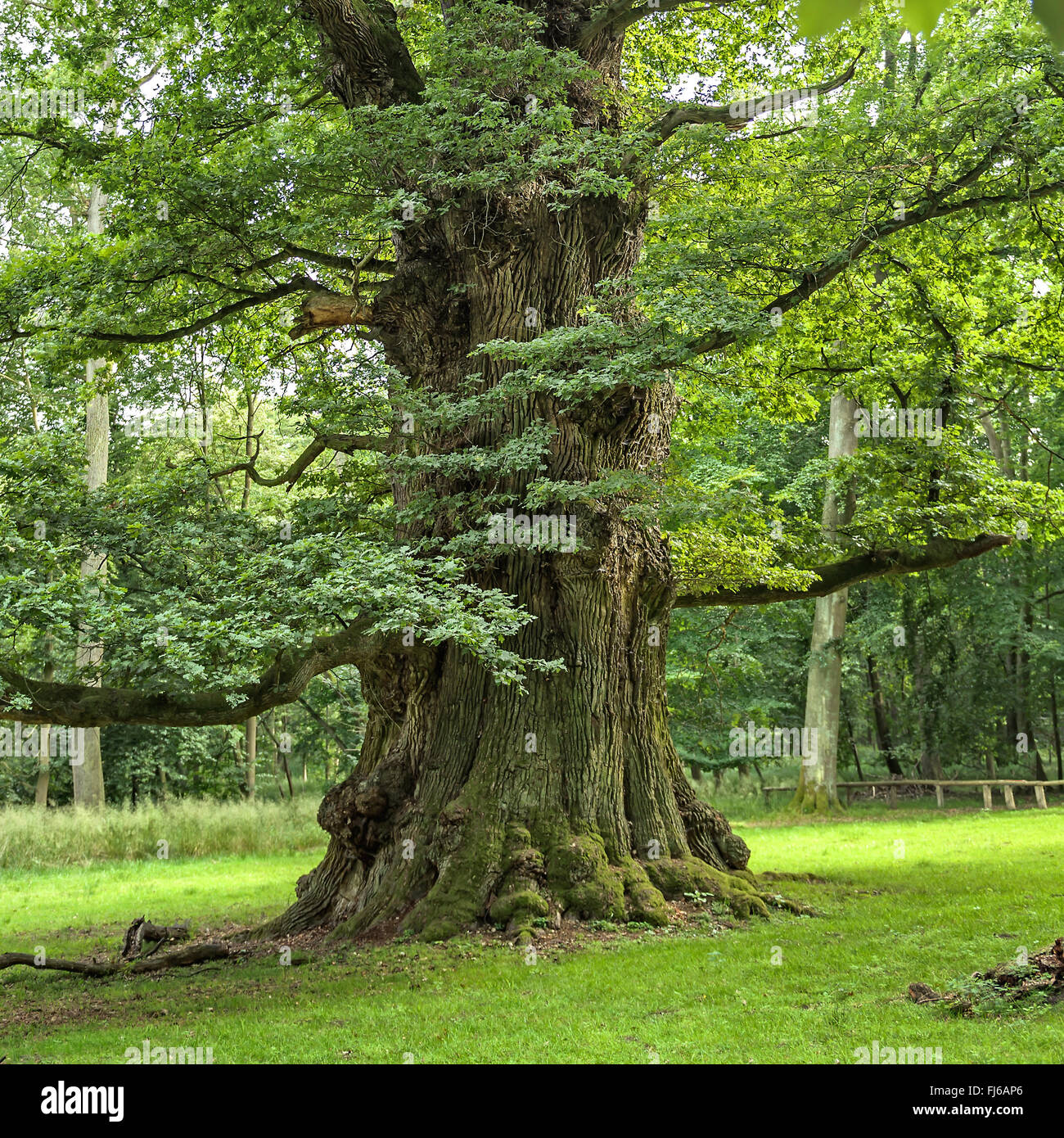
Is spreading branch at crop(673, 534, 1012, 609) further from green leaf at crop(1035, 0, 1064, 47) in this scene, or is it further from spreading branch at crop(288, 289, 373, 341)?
green leaf at crop(1035, 0, 1064, 47)

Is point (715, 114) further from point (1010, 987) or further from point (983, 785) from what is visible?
point (983, 785)

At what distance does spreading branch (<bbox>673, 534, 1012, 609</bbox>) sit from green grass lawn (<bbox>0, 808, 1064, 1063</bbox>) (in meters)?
A: 3.34

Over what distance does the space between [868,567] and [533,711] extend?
5.18 metres

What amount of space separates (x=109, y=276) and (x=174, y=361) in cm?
363

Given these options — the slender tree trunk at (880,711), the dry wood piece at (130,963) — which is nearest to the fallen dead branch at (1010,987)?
the dry wood piece at (130,963)

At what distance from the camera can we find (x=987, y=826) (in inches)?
723

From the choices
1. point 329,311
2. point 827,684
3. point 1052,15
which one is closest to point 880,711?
point 827,684

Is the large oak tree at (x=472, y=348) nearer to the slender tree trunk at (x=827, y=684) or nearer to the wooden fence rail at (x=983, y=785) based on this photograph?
the slender tree trunk at (x=827, y=684)

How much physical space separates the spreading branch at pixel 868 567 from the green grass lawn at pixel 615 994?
3.34 m

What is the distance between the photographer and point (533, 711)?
9938mm

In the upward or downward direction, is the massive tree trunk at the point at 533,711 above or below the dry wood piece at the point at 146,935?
above

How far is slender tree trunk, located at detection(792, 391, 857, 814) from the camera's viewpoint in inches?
874

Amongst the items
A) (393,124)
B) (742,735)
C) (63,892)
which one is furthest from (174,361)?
(742,735)

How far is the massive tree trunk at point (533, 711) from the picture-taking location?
31.1ft
